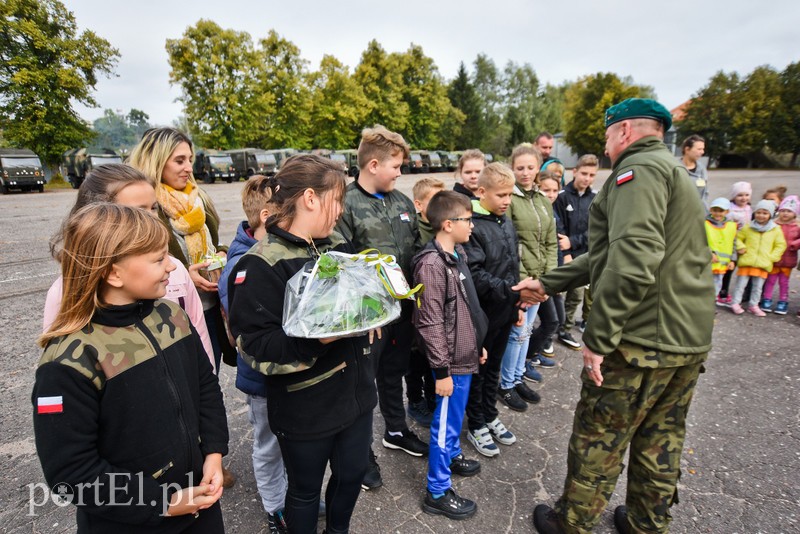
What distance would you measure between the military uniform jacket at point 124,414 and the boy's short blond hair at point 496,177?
2366mm

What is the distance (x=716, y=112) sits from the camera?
42.9 m

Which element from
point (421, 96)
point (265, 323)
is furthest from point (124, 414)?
point (421, 96)

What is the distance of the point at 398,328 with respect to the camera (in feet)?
10.1

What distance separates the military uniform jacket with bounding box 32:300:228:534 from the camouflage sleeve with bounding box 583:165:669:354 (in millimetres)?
1884

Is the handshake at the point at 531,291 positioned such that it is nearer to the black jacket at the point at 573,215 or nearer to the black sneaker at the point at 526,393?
the black sneaker at the point at 526,393

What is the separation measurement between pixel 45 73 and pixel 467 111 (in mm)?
41292

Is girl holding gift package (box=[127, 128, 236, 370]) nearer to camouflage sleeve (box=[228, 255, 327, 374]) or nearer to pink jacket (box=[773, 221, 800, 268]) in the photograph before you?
camouflage sleeve (box=[228, 255, 327, 374])

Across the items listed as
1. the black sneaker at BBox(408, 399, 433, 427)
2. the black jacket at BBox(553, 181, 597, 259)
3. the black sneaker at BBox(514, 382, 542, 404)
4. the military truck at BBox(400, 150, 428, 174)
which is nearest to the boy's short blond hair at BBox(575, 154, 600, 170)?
the black jacket at BBox(553, 181, 597, 259)

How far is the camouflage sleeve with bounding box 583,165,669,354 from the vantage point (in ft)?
6.31

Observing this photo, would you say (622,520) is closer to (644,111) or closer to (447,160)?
(644,111)

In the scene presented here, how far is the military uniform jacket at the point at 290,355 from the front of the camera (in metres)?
1.66

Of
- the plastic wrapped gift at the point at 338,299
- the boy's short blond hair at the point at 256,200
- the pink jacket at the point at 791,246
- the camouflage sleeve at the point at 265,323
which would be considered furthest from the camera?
the pink jacket at the point at 791,246

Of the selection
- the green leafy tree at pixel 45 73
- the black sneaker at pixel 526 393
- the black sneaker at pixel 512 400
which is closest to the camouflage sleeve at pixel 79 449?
the black sneaker at pixel 512 400

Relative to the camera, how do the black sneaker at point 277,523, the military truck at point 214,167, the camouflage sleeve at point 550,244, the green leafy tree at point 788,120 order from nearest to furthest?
the black sneaker at point 277,523
the camouflage sleeve at point 550,244
the military truck at point 214,167
the green leafy tree at point 788,120
